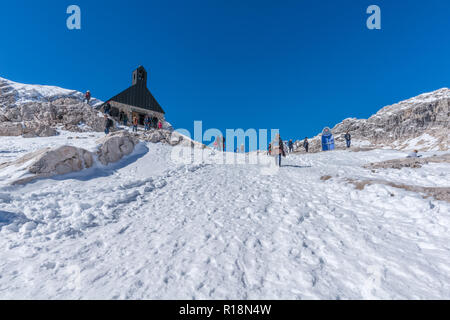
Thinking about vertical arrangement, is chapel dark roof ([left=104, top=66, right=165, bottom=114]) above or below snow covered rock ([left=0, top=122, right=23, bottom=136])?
above

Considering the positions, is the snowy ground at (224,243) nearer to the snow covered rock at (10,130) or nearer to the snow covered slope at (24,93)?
the snow covered rock at (10,130)

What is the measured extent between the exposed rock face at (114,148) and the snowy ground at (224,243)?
3.28 meters

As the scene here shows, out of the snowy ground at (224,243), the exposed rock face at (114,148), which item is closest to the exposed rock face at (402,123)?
the exposed rock face at (114,148)

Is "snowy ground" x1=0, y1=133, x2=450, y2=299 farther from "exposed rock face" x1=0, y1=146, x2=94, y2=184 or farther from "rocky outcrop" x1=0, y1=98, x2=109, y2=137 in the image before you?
"rocky outcrop" x1=0, y1=98, x2=109, y2=137

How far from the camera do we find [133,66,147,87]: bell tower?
37.7 metres

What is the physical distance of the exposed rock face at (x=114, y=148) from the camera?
34.8 ft

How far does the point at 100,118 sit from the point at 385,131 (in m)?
65.5

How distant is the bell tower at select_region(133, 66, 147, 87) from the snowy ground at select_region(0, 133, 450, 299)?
35436 mm

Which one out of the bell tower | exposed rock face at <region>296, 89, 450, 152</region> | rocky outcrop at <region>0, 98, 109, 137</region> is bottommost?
rocky outcrop at <region>0, 98, 109, 137</region>

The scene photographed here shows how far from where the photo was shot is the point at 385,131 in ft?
172

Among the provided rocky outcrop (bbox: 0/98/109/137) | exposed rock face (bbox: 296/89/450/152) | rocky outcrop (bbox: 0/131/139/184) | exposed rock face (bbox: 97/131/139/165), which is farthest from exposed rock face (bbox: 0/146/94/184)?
exposed rock face (bbox: 296/89/450/152)

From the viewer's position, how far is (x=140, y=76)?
125 feet
